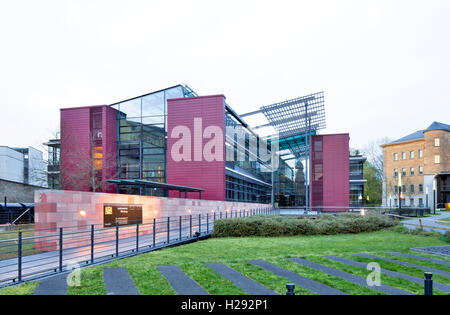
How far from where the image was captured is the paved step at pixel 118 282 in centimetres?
593

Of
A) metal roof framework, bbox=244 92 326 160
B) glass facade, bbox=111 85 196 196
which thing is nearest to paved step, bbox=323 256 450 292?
glass facade, bbox=111 85 196 196

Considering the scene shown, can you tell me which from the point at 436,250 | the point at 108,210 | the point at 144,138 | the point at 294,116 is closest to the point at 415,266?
the point at 436,250

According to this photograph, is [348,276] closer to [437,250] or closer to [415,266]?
[415,266]

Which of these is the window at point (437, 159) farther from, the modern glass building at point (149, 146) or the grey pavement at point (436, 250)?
the grey pavement at point (436, 250)

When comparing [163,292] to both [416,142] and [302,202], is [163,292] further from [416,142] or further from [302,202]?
[416,142]

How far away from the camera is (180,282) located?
6594 millimetres

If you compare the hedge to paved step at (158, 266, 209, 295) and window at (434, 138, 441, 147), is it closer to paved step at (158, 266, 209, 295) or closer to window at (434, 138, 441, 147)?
paved step at (158, 266, 209, 295)

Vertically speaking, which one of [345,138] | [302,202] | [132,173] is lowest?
[302,202]

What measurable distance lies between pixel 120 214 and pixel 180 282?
892 cm

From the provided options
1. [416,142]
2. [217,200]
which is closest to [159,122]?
[217,200]

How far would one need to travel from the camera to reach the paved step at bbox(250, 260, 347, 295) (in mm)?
6012

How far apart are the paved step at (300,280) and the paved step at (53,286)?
4.35 m

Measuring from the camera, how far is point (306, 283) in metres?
6.53

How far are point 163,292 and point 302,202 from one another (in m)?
46.8
